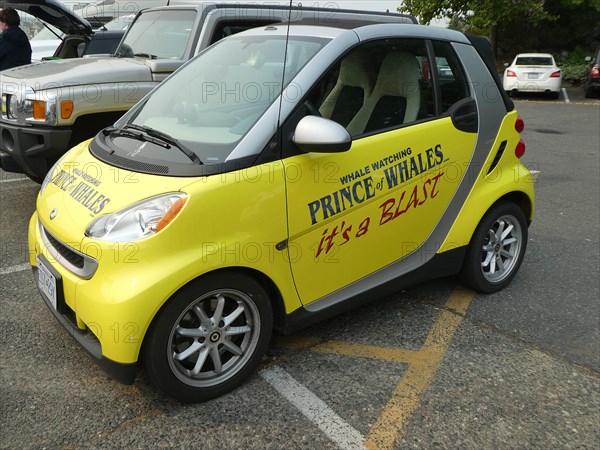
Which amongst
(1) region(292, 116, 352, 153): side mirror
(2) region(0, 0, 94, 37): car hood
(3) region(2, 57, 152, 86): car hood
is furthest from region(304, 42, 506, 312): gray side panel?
(2) region(0, 0, 94, 37): car hood

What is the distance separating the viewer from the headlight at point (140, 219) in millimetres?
2418

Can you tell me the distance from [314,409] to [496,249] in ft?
6.16

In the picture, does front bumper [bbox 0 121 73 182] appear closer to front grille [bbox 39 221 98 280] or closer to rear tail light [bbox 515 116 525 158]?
front grille [bbox 39 221 98 280]

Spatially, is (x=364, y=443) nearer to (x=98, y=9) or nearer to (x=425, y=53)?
(x=425, y=53)

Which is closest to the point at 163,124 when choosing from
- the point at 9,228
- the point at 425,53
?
the point at 425,53

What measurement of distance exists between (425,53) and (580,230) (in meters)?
2.90

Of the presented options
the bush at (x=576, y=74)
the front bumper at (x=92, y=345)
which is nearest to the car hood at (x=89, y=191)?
the front bumper at (x=92, y=345)

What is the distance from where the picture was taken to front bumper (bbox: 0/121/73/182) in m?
4.71

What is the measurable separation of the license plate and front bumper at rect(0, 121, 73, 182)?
2.14m

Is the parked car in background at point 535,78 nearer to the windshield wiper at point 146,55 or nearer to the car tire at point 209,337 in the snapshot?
the windshield wiper at point 146,55

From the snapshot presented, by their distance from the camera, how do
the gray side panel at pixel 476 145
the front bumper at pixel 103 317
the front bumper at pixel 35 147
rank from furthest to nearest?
the front bumper at pixel 35 147 < the gray side panel at pixel 476 145 < the front bumper at pixel 103 317

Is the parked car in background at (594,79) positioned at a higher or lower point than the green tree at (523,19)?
lower

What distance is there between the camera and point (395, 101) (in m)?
3.31

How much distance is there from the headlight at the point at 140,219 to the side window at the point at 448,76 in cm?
177
